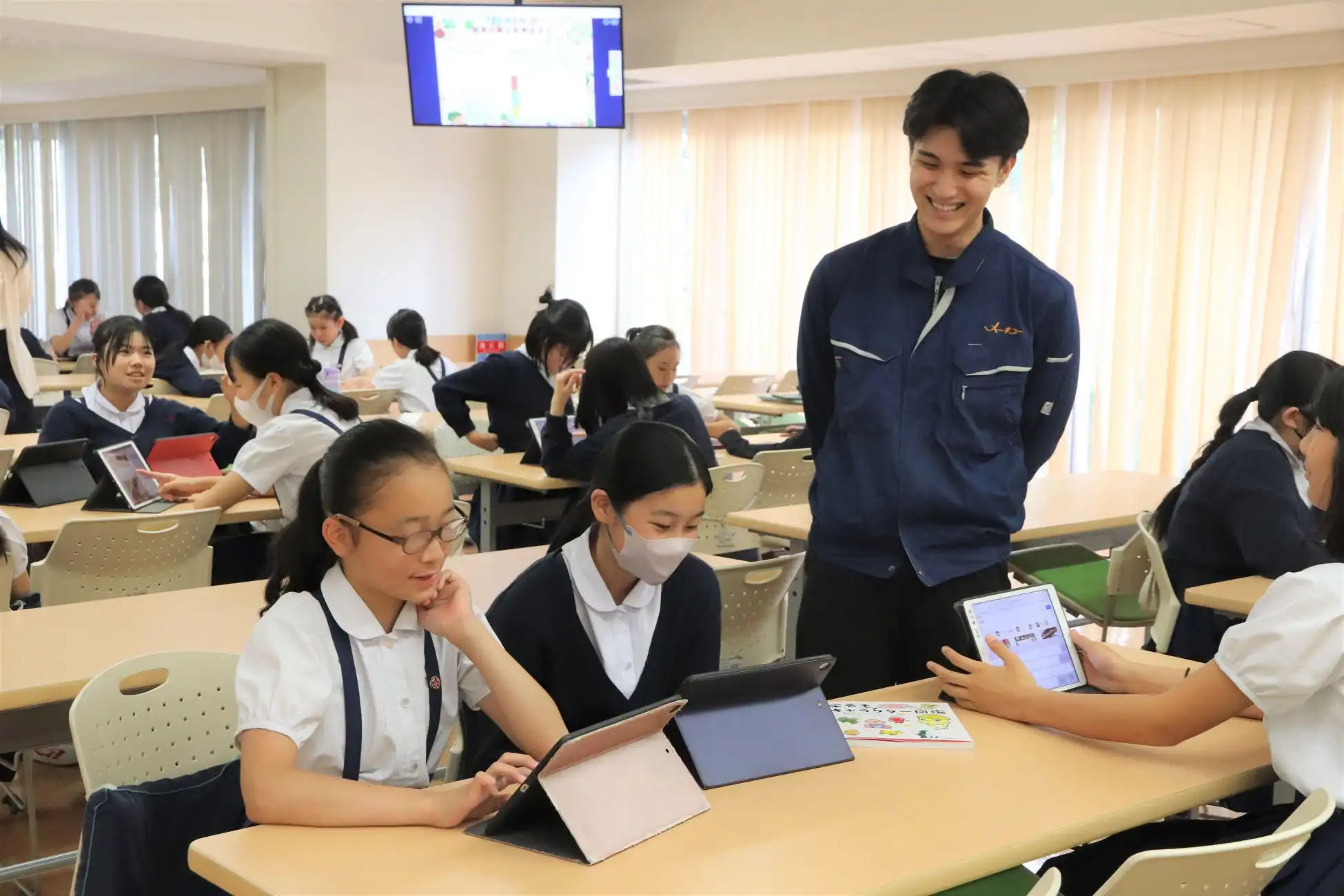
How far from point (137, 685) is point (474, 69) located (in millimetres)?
6199

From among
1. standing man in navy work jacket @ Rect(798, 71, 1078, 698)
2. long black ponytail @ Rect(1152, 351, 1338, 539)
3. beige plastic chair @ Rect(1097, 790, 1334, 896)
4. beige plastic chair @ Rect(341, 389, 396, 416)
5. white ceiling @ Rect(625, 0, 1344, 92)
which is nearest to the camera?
beige plastic chair @ Rect(1097, 790, 1334, 896)

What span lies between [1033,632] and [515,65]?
21.0 feet

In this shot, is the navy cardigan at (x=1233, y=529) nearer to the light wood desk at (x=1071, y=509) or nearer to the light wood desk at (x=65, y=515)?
the light wood desk at (x=1071, y=509)

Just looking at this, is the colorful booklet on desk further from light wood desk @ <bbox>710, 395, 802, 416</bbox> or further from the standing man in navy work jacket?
light wood desk @ <bbox>710, 395, 802, 416</bbox>

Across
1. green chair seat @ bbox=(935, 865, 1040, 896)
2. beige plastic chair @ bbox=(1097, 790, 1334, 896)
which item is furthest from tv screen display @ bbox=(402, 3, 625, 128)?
beige plastic chair @ bbox=(1097, 790, 1334, 896)

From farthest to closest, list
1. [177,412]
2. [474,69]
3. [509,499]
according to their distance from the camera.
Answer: [474,69] < [509,499] < [177,412]

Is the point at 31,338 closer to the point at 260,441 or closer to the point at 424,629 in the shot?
the point at 260,441

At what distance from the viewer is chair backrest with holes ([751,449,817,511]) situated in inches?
196

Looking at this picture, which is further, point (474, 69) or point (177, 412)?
point (474, 69)

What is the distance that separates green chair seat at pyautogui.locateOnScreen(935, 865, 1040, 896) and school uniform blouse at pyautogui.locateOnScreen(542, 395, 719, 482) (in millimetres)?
2489

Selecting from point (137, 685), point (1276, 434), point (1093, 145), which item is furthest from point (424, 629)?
point (1093, 145)

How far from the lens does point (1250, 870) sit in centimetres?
166

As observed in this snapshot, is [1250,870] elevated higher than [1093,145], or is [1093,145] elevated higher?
[1093,145]

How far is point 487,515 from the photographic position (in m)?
5.04
